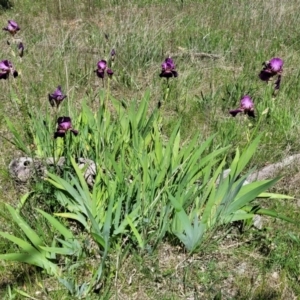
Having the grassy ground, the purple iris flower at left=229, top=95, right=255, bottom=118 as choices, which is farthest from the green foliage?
the purple iris flower at left=229, top=95, right=255, bottom=118

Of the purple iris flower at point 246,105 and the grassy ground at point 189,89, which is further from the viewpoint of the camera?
the purple iris flower at point 246,105

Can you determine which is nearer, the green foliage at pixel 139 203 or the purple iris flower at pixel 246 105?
the green foliage at pixel 139 203

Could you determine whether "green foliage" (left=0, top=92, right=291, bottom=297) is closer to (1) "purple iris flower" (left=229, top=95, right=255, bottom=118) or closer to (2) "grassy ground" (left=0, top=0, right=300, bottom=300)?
(2) "grassy ground" (left=0, top=0, right=300, bottom=300)

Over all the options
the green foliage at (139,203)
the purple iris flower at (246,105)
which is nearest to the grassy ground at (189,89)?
the green foliage at (139,203)

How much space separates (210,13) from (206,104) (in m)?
2.98

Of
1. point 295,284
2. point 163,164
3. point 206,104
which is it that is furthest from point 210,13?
point 295,284

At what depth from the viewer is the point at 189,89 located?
148 inches

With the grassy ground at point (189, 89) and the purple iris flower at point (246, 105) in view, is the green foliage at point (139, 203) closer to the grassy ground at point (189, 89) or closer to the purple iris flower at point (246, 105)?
the grassy ground at point (189, 89)

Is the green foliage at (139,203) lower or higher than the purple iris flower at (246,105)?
lower

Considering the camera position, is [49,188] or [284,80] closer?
[49,188]

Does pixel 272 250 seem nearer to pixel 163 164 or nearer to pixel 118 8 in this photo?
pixel 163 164

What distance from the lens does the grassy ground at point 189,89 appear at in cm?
193

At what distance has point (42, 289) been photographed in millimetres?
1845

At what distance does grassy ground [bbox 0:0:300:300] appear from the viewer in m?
1.93
